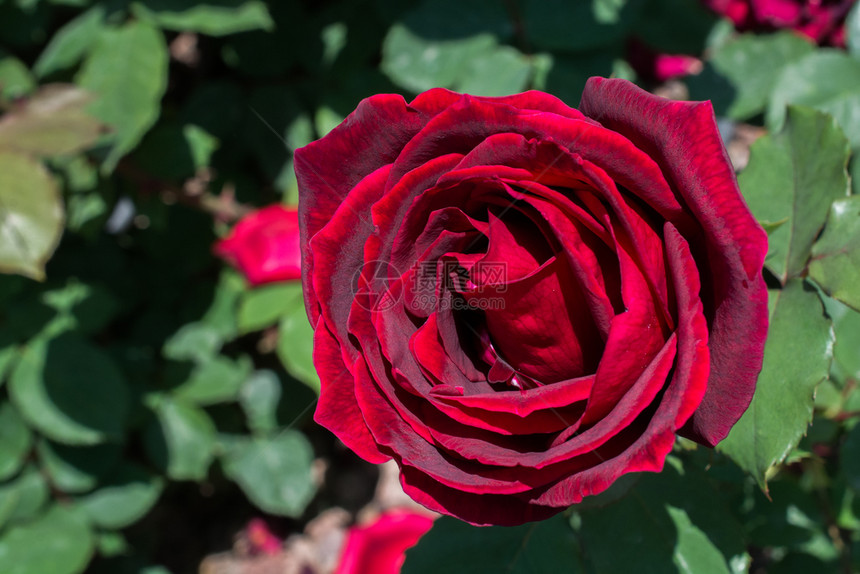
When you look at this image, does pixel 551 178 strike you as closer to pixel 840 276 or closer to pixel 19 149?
pixel 840 276

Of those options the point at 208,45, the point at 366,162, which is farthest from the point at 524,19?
the point at 208,45

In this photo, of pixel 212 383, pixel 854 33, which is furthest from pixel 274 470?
pixel 854 33

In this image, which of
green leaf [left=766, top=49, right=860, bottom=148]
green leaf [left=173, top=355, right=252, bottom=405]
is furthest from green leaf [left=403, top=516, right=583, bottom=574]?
green leaf [left=173, top=355, right=252, bottom=405]

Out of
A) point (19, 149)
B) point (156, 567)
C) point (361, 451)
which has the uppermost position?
point (361, 451)

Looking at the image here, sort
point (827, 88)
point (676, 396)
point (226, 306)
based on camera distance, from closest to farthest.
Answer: point (676, 396) → point (827, 88) → point (226, 306)

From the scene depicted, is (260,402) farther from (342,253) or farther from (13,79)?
(342,253)

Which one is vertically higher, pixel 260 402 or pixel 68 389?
pixel 68 389
